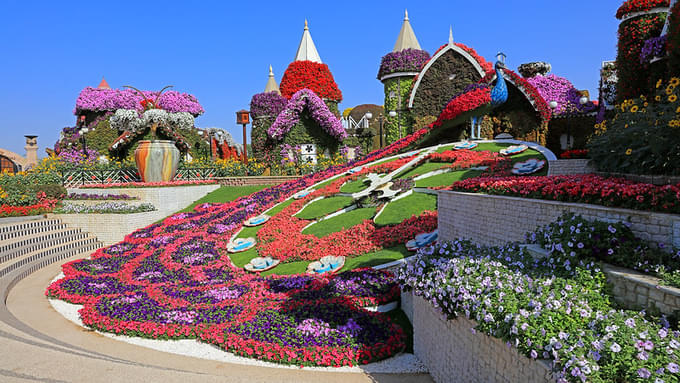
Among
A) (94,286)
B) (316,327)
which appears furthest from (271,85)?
(316,327)

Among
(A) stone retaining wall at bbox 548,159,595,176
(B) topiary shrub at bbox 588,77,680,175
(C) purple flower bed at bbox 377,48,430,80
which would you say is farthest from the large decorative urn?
(B) topiary shrub at bbox 588,77,680,175

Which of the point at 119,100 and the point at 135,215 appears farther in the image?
the point at 119,100

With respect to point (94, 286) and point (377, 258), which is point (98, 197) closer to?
point (94, 286)

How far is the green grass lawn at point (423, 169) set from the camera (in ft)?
46.8

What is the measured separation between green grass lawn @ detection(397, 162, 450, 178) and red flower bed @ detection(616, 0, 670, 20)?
6323 millimetres

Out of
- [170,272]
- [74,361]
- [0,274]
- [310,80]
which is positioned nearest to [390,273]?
[74,361]

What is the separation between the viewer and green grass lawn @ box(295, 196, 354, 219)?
535 inches

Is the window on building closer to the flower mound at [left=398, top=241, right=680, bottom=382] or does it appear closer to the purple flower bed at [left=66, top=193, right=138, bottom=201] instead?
the purple flower bed at [left=66, top=193, right=138, bottom=201]

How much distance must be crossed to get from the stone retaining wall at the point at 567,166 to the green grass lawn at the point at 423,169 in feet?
13.1

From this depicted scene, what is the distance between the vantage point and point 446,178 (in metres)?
12.9

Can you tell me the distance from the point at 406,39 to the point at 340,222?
20.9 m

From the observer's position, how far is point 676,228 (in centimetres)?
425

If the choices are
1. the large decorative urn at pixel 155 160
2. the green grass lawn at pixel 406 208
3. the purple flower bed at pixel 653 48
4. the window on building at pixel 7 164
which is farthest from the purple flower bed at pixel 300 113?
the window on building at pixel 7 164

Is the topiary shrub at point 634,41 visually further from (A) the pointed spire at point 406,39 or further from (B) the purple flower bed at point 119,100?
(B) the purple flower bed at point 119,100
